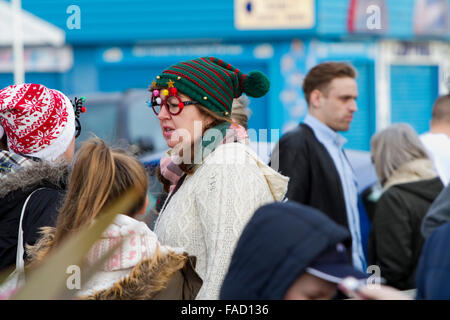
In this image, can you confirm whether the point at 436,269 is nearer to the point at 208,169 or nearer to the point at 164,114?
the point at 208,169

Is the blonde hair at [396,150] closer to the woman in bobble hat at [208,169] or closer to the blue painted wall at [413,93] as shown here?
the woman in bobble hat at [208,169]

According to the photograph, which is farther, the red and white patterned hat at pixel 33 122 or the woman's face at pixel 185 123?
the red and white patterned hat at pixel 33 122

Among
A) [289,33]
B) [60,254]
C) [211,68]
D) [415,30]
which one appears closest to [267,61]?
[289,33]

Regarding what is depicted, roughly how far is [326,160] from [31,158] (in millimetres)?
2027

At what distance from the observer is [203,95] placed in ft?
8.00

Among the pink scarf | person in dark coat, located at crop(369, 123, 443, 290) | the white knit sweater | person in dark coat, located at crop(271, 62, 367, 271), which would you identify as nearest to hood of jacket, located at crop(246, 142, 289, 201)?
the white knit sweater

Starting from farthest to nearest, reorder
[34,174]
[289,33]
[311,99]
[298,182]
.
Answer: [289,33], [311,99], [298,182], [34,174]

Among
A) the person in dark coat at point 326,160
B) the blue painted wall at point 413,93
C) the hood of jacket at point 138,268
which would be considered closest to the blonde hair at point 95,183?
the hood of jacket at point 138,268

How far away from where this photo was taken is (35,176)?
93.8 inches

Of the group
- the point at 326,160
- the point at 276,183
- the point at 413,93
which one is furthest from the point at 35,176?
the point at 413,93

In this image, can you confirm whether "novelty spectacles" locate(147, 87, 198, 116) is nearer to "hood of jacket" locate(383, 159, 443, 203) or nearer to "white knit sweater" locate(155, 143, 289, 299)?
"white knit sweater" locate(155, 143, 289, 299)

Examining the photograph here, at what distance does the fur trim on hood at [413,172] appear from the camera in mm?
4457

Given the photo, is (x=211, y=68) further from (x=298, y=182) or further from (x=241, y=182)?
(x=298, y=182)

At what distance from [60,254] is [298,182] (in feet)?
9.63
